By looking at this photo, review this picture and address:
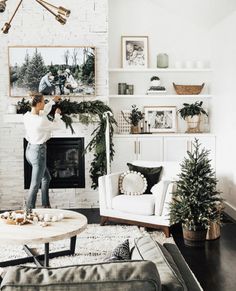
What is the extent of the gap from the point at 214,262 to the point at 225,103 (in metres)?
3.33

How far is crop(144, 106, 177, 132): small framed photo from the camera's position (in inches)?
285

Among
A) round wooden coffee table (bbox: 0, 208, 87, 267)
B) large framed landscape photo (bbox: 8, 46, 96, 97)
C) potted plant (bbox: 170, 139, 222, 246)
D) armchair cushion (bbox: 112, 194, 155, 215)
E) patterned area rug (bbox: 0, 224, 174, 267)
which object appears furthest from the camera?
large framed landscape photo (bbox: 8, 46, 96, 97)

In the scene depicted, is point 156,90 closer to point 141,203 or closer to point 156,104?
point 156,104

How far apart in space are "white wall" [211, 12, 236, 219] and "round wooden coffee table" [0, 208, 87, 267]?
2592 millimetres

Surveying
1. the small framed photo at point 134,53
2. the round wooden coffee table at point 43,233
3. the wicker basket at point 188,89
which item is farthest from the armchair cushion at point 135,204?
the small framed photo at point 134,53

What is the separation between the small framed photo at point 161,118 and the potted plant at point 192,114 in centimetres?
20

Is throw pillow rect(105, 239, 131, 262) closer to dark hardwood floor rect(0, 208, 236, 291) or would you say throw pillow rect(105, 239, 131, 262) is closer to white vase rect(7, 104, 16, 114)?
dark hardwood floor rect(0, 208, 236, 291)

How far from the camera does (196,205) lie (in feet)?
12.8

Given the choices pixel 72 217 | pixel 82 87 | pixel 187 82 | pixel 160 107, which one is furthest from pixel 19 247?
pixel 187 82

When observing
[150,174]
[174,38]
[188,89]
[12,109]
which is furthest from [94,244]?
[174,38]

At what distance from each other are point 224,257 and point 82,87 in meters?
3.73

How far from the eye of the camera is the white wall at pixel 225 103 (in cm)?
609

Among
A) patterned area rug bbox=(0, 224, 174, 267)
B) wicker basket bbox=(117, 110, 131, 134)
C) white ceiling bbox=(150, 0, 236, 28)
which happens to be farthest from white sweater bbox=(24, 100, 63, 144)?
white ceiling bbox=(150, 0, 236, 28)

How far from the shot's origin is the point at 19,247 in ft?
16.0
